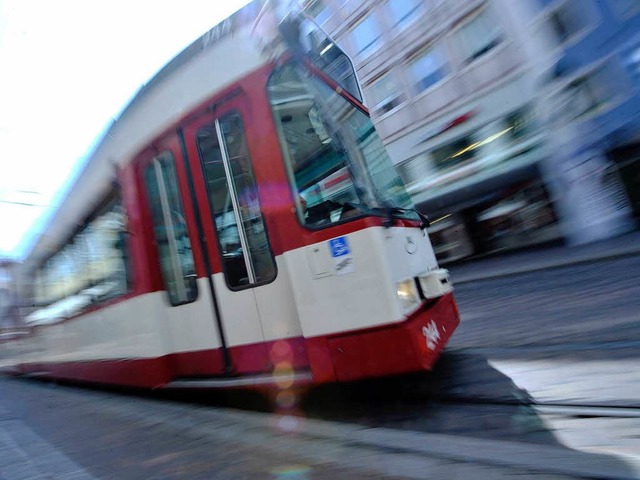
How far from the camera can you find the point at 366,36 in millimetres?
16750

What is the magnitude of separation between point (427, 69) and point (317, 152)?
13.6 meters

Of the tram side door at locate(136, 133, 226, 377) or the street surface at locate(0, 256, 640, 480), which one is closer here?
the street surface at locate(0, 256, 640, 480)

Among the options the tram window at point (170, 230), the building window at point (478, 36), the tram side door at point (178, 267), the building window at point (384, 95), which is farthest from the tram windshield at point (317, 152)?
the building window at point (384, 95)

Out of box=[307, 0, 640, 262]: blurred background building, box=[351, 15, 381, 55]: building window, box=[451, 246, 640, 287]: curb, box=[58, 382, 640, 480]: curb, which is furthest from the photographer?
box=[351, 15, 381, 55]: building window

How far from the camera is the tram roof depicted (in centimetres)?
327

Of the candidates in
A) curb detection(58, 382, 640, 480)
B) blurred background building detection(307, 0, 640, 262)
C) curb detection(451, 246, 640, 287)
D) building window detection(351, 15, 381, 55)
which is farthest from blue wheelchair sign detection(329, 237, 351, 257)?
building window detection(351, 15, 381, 55)

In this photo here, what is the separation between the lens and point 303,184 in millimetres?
3162

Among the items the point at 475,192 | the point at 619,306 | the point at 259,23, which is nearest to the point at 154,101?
the point at 259,23

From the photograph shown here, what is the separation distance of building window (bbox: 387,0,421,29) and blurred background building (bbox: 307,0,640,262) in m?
0.04

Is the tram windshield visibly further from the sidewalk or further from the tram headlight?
the sidewalk

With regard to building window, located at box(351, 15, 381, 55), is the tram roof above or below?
below

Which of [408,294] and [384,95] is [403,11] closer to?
[384,95]

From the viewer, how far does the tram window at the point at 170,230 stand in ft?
12.6

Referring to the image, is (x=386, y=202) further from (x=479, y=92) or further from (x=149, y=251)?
(x=479, y=92)
